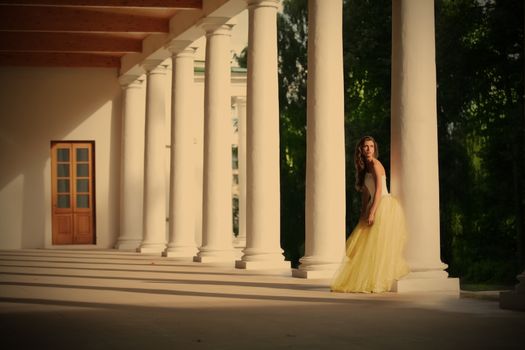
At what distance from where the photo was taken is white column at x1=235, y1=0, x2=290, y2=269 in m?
56.2

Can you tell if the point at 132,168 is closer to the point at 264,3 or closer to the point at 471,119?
the point at 471,119

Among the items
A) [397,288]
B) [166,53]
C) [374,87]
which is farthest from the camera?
[374,87]

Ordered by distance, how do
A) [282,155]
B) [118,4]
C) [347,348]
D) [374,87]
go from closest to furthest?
[347,348], [118,4], [374,87], [282,155]

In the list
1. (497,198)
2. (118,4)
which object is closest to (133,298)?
(118,4)

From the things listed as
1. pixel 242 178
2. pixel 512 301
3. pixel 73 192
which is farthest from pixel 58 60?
pixel 512 301

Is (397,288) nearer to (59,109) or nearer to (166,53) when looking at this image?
(166,53)

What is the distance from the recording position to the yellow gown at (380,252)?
125 feet

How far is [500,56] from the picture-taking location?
105m

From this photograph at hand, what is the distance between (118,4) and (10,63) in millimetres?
31398

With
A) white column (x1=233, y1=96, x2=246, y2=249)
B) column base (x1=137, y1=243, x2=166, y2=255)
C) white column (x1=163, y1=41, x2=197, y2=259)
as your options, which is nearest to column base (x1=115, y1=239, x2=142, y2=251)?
column base (x1=137, y1=243, x2=166, y2=255)

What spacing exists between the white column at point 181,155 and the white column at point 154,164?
8.08m

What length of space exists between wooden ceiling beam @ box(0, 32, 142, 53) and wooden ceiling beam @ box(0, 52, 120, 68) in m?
5.88

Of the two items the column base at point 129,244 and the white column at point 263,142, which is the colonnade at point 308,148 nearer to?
the white column at point 263,142

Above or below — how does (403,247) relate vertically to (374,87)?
below
